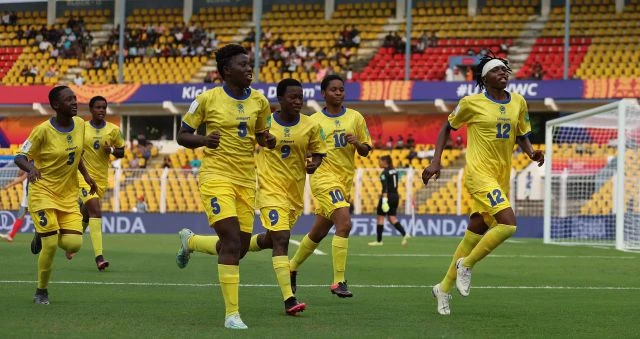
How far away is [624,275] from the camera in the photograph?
15.7 meters

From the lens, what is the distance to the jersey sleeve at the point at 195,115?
366 inches

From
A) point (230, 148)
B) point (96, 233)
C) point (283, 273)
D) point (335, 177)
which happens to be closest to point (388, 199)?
point (96, 233)

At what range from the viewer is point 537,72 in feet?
130

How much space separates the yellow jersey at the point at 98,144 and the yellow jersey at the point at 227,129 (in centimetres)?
745

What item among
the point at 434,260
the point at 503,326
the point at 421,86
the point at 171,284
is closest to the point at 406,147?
the point at 421,86

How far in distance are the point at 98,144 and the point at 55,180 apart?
530cm

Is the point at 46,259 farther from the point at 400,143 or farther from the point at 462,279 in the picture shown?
the point at 400,143

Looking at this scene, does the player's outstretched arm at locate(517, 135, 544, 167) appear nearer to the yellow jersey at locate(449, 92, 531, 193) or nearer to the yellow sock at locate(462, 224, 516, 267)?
the yellow jersey at locate(449, 92, 531, 193)

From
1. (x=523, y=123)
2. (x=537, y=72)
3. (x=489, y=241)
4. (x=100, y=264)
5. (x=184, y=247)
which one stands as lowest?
(x=100, y=264)

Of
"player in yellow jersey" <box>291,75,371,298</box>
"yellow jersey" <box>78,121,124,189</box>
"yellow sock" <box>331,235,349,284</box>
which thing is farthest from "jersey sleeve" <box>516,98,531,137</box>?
"yellow jersey" <box>78,121,124,189</box>

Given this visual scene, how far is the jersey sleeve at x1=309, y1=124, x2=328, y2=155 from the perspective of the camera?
1098 centimetres

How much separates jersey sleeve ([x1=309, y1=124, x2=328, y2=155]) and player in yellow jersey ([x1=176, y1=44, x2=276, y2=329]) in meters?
1.32

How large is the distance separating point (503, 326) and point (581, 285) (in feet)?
16.4

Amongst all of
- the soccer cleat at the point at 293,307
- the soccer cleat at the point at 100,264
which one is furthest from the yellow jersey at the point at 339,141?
the soccer cleat at the point at 100,264
